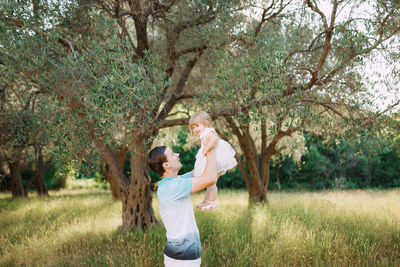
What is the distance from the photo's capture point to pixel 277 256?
590 centimetres

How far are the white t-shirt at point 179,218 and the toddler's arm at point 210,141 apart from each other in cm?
35

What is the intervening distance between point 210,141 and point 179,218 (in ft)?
2.88

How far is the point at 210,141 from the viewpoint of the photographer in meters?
3.18

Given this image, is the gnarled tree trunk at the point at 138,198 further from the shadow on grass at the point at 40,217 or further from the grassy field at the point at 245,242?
the shadow on grass at the point at 40,217

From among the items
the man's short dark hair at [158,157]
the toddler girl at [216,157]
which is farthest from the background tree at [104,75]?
the toddler girl at [216,157]

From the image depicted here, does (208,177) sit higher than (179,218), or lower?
higher

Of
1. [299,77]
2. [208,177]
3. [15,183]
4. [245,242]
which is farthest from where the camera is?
[15,183]

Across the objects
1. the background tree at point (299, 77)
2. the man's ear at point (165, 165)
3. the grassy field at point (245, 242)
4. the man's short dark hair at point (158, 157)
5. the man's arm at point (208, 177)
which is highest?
the background tree at point (299, 77)

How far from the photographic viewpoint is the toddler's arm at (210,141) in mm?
3156

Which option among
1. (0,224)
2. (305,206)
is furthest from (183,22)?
(0,224)

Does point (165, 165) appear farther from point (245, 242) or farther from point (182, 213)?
point (245, 242)

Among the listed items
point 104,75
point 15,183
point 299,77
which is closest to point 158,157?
point 104,75

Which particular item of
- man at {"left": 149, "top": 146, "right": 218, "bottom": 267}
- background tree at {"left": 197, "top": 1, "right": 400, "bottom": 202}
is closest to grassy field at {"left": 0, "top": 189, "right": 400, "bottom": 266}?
background tree at {"left": 197, "top": 1, "right": 400, "bottom": 202}

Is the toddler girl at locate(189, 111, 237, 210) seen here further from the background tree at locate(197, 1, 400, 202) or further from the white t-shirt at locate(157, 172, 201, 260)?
the background tree at locate(197, 1, 400, 202)
